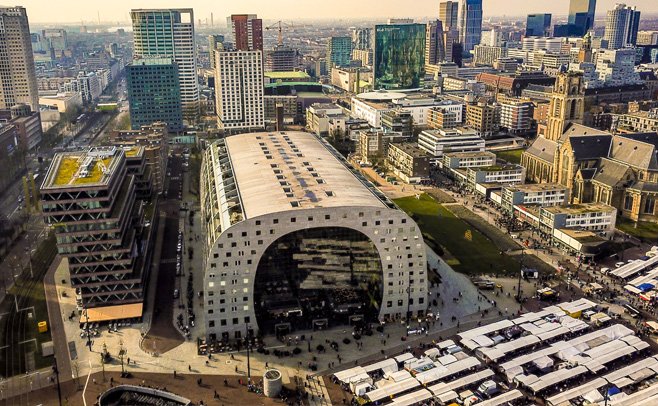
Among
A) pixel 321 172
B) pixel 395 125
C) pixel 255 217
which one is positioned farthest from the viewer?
pixel 395 125

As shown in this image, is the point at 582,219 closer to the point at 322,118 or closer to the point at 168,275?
the point at 168,275

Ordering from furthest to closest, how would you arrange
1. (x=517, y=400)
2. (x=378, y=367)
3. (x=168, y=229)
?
(x=168, y=229), (x=378, y=367), (x=517, y=400)

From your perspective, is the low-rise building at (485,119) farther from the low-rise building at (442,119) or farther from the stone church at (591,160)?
the stone church at (591,160)

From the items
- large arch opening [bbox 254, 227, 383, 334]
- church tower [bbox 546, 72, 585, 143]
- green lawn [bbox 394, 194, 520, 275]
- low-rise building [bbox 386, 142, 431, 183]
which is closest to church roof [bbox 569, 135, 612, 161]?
church tower [bbox 546, 72, 585, 143]

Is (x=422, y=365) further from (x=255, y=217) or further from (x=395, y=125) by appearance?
(x=395, y=125)

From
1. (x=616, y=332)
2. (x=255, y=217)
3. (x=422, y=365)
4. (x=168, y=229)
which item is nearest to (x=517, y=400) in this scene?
(x=422, y=365)

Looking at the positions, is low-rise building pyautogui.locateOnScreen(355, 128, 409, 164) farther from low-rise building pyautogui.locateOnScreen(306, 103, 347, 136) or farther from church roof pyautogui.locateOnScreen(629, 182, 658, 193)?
church roof pyautogui.locateOnScreen(629, 182, 658, 193)

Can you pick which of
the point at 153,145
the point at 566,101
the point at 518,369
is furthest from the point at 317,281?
the point at 566,101
